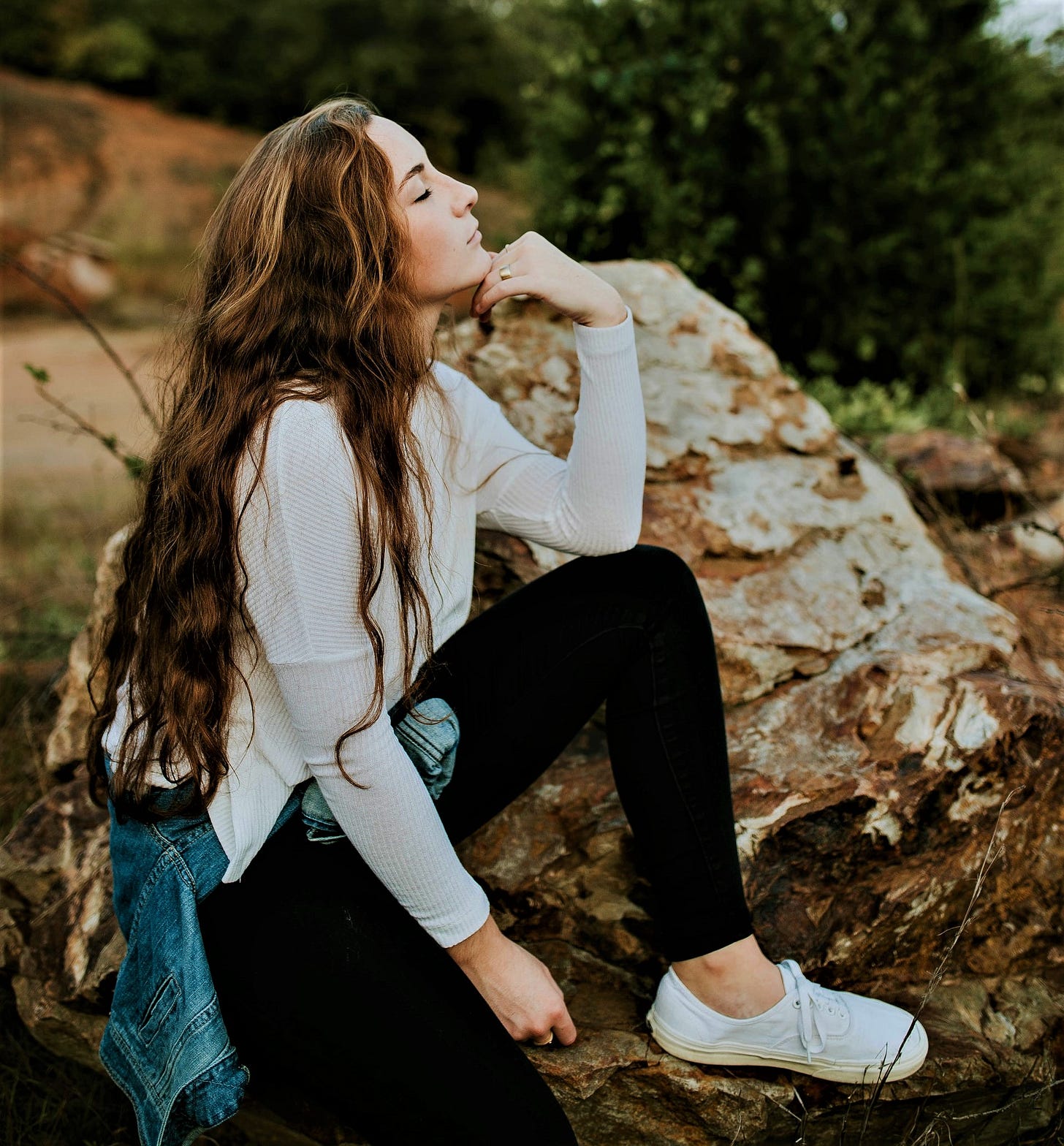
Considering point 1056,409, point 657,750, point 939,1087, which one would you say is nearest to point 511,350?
point 657,750

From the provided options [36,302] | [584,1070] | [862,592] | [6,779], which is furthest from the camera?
[36,302]

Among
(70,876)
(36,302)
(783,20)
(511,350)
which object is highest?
(783,20)

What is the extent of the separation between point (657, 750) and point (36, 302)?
1073cm

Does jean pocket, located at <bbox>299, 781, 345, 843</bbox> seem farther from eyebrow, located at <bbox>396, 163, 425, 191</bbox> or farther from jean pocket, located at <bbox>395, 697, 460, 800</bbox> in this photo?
eyebrow, located at <bbox>396, 163, 425, 191</bbox>

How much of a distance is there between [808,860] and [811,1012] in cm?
32

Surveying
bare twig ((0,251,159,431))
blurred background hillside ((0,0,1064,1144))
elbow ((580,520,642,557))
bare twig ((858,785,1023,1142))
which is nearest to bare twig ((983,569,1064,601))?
bare twig ((858,785,1023,1142))

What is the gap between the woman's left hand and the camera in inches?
72.2

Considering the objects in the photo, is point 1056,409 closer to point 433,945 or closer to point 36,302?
point 433,945

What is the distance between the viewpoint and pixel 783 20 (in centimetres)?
424

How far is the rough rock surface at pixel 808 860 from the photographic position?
1.76 m

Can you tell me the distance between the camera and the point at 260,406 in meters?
1.49

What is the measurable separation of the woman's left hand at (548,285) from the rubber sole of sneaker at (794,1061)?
125 centimetres

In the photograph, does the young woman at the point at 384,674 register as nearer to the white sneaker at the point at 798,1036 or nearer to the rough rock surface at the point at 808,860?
the white sneaker at the point at 798,1036

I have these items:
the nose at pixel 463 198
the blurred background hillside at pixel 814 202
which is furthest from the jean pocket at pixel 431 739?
the blurred background hillside at pixel 814 202
